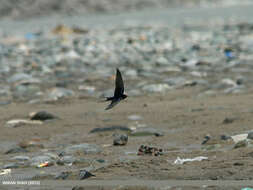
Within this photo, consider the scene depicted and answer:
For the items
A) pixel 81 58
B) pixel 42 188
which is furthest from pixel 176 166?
pixel 81 58

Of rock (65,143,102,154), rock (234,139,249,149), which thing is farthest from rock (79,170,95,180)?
rock (234,139,249,149)

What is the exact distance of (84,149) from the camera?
4316 mm

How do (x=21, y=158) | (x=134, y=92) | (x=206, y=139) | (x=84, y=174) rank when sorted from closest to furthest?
(x=84, y=174)
(x=21, y=158)
(x=206, y=139)
(x=134, y=92)

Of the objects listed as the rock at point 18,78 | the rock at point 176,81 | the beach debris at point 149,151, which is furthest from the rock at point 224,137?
the rock at point 18,78

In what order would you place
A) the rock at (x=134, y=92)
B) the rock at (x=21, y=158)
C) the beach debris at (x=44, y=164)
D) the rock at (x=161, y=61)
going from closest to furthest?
1. the beach debris at (x=44, y=164)
2. the rock at (x=21, y=158)
3. the rock at (x=134, y=92)
4. the rock at (x=161, y=61)

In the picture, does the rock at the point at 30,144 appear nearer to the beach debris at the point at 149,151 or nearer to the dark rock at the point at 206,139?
the beach debris at the point at 149,151

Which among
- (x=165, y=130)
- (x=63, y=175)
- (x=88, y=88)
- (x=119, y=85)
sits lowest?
(x=63, y=175)

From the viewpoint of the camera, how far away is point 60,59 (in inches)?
405

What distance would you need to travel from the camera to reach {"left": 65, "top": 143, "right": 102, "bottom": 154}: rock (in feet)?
14.0

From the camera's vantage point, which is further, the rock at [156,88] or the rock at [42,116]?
the rock at [156,88]

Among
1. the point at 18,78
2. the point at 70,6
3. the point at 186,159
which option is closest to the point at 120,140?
the point at 186,159

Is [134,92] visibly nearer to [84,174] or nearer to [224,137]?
[224,137]

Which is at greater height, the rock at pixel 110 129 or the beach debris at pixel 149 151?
the rock at pixel 110 129

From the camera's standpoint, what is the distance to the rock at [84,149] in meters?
4.27
